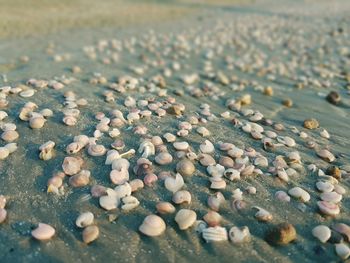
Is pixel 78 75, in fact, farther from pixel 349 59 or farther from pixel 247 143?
pixel 349 59

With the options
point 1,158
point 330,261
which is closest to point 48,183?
point 1,158

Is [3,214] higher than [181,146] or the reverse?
the reverse

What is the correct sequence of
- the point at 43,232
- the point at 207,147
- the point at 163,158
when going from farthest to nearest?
the point at 207,147, the point at 163,158, the point at 43,232

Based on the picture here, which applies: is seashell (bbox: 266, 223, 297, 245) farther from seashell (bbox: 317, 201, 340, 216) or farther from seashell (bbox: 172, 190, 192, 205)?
seashell (bbox: 172, 190, 192, 205)

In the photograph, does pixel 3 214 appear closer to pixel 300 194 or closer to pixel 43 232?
pixel 43 232

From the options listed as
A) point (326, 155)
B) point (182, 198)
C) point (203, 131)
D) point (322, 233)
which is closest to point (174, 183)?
point (182, 198)

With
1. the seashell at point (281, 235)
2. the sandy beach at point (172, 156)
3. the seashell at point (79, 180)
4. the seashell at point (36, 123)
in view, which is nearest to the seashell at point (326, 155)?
the sandy beach at point (172, 156)
